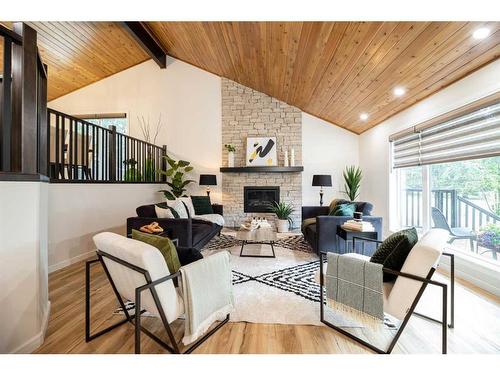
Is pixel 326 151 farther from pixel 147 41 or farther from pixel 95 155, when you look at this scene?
pixel 95 155

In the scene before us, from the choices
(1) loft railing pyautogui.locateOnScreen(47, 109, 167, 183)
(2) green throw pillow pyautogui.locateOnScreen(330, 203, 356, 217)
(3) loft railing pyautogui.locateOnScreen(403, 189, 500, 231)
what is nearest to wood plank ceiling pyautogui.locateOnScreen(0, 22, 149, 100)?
(1) loft railing pyautogui.locateOnScreen(47, 109, 167, 183)

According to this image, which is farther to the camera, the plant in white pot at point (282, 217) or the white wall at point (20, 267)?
the plant in white pot at point (282, 217)

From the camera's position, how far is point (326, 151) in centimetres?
610

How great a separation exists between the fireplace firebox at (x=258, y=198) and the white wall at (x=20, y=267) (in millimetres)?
4699

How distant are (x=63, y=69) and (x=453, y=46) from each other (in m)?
7.13

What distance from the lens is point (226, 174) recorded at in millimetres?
6168

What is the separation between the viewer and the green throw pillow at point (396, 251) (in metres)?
1.59

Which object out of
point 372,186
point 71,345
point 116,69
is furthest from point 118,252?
point 116,69

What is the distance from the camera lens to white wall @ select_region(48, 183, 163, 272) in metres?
3.05

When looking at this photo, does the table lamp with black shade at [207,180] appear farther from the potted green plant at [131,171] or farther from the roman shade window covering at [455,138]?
the roman shade window covering at [455,138]

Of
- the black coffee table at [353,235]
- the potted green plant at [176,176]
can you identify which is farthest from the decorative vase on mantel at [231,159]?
the black coffee table at [353,235]

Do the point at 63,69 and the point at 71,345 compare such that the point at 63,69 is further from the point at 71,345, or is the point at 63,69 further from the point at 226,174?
the point at 71,345

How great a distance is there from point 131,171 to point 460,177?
5.36 metres

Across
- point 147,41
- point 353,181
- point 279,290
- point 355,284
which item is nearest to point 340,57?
point 355,284
